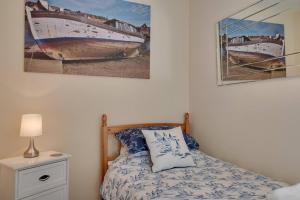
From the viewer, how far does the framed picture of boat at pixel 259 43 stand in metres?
1.66

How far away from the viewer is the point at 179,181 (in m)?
1.65

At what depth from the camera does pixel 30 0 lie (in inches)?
77.3

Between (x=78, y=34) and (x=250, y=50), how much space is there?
1.60 metres

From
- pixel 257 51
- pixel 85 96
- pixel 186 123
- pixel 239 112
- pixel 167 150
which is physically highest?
pixel 257 51

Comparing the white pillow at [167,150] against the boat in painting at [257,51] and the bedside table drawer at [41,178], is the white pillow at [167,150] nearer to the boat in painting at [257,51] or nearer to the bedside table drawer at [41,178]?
the bedside table drawer at [41,178]

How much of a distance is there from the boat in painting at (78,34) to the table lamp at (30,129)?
62 cm

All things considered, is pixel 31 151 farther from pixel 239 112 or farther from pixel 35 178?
pixel 239 112

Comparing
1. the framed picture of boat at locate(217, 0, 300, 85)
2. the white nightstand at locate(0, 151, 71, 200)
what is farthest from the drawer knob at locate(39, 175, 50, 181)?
the framed picture of boat at locate(217, 0, 300, 85)

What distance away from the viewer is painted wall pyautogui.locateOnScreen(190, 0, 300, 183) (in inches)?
66.5

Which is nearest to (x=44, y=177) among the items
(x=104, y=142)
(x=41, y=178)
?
(x=41, y=178)

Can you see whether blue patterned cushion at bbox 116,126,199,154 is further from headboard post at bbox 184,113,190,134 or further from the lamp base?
the lamp base

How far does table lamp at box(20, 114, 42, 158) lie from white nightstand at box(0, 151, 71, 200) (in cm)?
6

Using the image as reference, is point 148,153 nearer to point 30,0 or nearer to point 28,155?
point 28,155

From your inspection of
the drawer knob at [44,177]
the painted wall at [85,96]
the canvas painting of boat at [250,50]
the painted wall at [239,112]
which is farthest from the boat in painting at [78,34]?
the drawer knob at [44,177]
